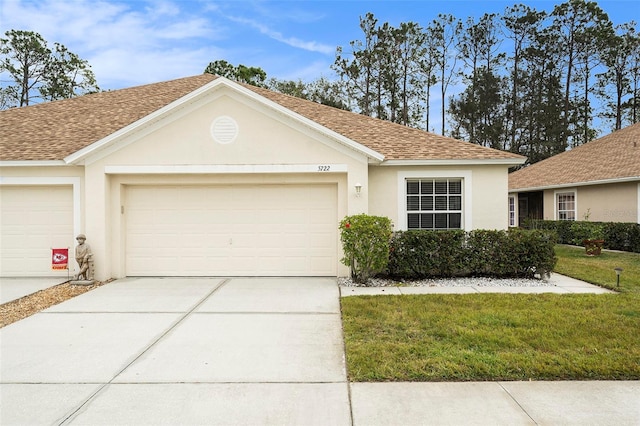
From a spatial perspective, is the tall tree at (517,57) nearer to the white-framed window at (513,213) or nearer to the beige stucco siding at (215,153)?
the white-framed window at (513,213)

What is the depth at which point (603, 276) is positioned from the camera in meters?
9.18

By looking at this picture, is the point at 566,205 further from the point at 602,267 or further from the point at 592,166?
the point at 602,267

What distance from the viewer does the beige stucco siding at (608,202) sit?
1419 centimetres

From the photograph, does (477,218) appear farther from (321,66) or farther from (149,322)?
(321,66)

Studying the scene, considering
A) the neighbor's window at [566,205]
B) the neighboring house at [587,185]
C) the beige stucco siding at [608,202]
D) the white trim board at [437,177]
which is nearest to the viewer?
the white trim board at [437,177]

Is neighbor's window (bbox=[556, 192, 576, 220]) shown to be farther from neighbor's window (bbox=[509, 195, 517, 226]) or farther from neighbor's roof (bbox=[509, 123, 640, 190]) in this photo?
neighbor's window (bbox=[509, 195, 517, 226])

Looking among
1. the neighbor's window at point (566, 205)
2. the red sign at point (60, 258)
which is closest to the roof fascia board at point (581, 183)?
the neighbor's window at point (566, 205)

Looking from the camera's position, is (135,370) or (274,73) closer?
(135,370)

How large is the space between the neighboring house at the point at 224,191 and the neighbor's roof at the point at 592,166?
856 centimetres

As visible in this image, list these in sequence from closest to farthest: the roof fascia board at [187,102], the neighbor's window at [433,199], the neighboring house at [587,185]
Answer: the roof fascia board at [187,102] < the neighbor's window at [433,199] < the neighboring house at [587,185]

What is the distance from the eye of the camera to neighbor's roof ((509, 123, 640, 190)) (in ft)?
49.5

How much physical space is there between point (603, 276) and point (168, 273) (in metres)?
10.5

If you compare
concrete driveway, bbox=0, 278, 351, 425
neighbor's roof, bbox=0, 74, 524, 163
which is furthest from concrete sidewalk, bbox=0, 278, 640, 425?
neighbor's roof, bbox=0, 74, 524, 163

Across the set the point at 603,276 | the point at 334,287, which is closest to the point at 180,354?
the point at 334,287
